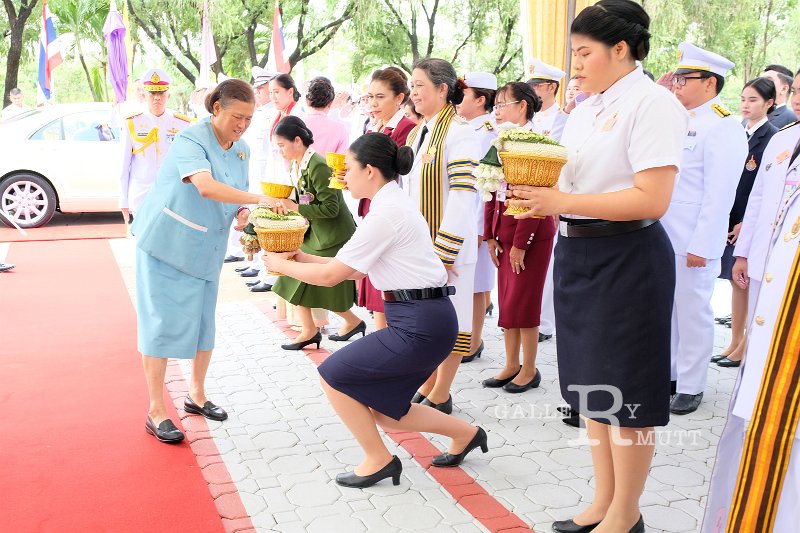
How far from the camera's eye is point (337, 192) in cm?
527

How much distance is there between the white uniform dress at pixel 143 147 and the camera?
657 centimetres

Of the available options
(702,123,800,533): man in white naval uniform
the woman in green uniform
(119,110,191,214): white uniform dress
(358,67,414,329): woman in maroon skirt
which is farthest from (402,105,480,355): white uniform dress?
(119,110,191,214): white uniform dress

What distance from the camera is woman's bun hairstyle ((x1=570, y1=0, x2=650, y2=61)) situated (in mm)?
2518

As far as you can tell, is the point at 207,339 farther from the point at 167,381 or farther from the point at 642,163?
the point at 642,163

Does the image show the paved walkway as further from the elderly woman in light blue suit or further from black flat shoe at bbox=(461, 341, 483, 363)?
the elderly woman in light blue suit

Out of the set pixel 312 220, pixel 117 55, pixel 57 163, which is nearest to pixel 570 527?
pixel 312 220

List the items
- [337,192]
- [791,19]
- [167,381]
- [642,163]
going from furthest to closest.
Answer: [791,19], [337,192], [167,381], [642,163]

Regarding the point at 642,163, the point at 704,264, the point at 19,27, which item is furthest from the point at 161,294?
the point at 19,27

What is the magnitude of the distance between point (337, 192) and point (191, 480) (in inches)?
91.5

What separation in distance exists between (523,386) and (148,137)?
12.5ft

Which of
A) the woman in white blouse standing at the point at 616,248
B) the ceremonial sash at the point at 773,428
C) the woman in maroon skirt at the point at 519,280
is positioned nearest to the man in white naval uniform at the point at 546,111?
the woman in maroon skirt at the point at 519,280

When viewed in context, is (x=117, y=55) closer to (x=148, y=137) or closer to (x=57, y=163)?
(x=57, y=163)

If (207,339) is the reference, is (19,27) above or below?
above

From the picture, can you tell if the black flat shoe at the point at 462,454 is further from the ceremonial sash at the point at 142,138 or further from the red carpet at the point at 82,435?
the ceremonial sash at the point at 142,138
